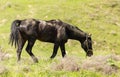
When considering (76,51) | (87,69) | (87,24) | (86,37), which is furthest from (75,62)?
(87,24)

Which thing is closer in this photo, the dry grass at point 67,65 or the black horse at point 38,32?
the dry grass at point 67,65

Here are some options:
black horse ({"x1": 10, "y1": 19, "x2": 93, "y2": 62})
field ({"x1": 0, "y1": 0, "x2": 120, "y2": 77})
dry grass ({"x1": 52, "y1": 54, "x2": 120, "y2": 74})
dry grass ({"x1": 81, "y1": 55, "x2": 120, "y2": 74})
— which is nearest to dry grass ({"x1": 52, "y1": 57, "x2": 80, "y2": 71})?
dry grass ({"x1": 52, "y1": 54, "x2": 120, "y2": 74})

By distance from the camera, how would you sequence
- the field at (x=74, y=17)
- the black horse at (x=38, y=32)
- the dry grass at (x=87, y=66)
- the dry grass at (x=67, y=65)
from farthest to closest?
1. the field at (x=74, y=17)
2. the black horse at (x=38, y=32)
3. the dry grass at (x=87, y=66)
4. the dry grass at (x=67, y=65)

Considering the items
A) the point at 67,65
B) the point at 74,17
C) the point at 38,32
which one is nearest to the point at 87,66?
the point at 67,65

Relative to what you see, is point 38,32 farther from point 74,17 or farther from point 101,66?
point 74,17

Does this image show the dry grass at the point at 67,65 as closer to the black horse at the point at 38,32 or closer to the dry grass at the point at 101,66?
the dry grass at the point at 101,66

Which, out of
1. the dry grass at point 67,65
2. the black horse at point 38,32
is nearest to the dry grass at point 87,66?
the dry grass at point 67,65

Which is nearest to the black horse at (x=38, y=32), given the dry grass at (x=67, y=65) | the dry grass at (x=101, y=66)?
the dry grass at (x=67, y=65)

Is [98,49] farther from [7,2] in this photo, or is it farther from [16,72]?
[16,72]

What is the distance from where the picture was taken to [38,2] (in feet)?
150

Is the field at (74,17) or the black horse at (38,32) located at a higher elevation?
the black horse at (38,32)

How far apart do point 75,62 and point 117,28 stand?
24.0 meters

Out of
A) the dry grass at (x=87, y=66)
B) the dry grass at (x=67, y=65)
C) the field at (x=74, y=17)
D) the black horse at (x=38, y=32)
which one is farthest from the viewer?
the field at (x=74, y=17)

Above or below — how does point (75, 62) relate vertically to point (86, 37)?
above
